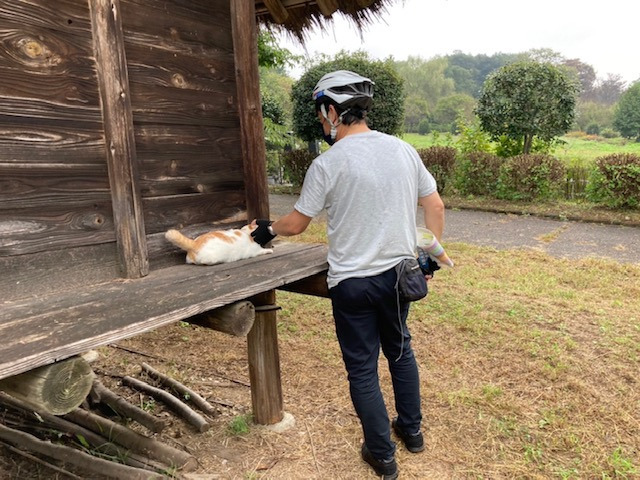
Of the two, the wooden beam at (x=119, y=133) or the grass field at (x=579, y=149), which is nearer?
the wooden beam at (x=119, y=133)

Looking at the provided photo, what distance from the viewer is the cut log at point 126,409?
312 cm

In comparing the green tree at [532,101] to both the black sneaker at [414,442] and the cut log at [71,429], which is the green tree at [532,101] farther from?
the cut log at [71,429]

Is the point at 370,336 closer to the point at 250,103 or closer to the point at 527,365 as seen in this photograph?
the point at 250,103

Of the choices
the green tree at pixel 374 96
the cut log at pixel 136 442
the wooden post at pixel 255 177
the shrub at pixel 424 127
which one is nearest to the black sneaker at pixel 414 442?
the wooden post at pixel 255 177

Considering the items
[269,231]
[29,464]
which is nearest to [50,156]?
[269,231]

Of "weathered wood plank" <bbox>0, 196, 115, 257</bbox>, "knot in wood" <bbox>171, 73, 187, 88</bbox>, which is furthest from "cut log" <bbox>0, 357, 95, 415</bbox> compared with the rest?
"knot in wood" <bbox>171, 73, 187, 88</bbox>

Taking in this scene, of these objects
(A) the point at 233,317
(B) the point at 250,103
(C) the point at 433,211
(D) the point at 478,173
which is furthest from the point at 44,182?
(D) the point at 478,173

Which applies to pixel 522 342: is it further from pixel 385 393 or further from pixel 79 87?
pixel 79 87

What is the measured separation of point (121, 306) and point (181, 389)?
1.92 meters

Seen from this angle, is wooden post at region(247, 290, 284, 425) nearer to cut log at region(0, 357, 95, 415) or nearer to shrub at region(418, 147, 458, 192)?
cut log at region(0, 357, 95, 415)

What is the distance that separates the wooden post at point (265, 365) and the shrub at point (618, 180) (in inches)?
336

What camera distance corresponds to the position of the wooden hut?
76.2 inches

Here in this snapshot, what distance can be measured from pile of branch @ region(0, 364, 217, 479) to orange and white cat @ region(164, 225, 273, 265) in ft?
3.49

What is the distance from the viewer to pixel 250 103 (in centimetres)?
287
